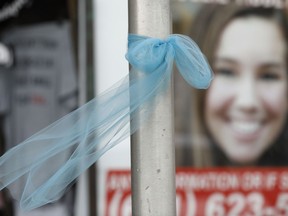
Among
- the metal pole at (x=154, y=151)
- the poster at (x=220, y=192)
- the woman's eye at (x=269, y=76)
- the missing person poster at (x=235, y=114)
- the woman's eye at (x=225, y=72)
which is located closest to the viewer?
the metal pole at (x=154, y=151)

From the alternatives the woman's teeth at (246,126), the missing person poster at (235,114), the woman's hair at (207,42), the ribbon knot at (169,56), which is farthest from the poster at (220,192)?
the ribbon knot at (169,56)

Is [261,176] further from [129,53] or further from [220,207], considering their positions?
[129,53]

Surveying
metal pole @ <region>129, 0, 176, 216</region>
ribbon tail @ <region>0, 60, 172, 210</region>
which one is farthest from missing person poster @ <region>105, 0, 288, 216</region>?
metal pole @ <region>129, 0, 176, 216</region>

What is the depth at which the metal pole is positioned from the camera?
2285 millimetres

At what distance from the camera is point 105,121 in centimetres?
247

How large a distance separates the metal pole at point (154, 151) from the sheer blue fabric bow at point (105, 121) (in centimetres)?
4

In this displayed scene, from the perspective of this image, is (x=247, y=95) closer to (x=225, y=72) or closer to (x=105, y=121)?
(x=225, y=72)

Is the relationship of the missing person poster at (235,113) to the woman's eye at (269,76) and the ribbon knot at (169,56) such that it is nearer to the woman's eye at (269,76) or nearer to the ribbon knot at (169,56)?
the woman's eye at (269,76)

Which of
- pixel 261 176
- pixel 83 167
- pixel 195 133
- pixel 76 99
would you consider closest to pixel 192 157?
pixel 195 133

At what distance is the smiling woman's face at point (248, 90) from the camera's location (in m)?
5.89

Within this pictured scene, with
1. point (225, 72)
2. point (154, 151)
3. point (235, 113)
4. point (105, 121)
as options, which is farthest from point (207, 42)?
point (154, 151)

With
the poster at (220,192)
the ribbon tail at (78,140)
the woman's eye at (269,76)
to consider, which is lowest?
the poster at (220,192)

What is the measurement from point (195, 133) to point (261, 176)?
768 mm

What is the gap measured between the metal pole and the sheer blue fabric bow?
0.14ft
